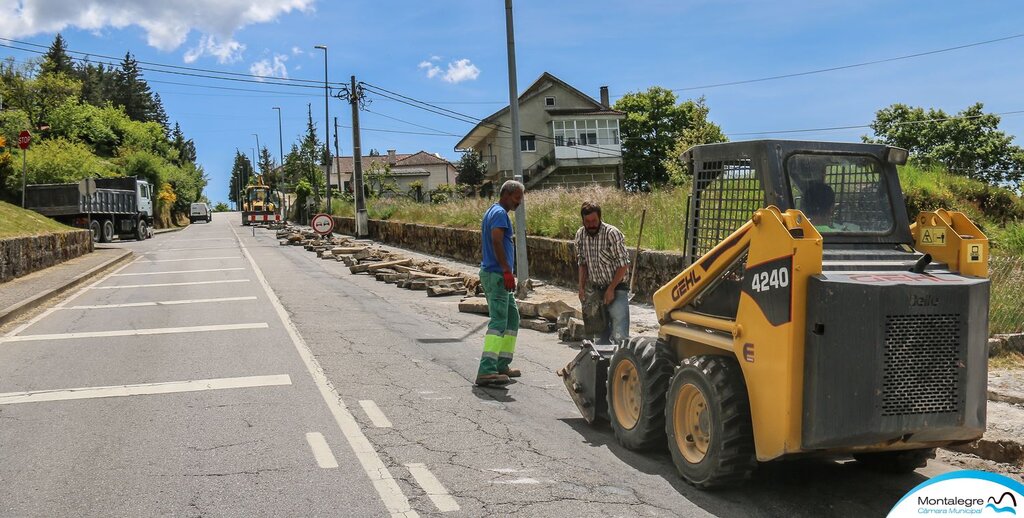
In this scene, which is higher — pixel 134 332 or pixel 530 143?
pixel 530 143

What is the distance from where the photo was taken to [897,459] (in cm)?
513

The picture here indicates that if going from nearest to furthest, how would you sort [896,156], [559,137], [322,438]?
1. [896,156]
2. [322,438]
3. [559,137]

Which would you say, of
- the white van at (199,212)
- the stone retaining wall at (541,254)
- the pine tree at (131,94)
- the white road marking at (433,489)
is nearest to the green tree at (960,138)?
the stone retaining wall at (541,254)

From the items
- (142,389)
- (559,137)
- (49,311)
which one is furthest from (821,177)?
(559,137)

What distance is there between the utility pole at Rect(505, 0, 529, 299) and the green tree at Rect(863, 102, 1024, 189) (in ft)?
149

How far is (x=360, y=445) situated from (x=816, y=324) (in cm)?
325

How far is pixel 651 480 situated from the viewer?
5.11 m

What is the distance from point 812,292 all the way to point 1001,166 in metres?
62.4

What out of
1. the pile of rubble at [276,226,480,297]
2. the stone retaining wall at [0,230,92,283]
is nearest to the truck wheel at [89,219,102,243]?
the stone retaining wall at [0,230,92,283]

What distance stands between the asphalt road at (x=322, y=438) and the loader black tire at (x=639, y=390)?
0.17m

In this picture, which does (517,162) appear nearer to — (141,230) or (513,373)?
(513,373)

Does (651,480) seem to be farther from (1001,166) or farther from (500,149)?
(1001,166)

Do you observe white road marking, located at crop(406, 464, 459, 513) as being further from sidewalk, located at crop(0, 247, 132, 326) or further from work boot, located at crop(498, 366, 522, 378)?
sidewalk, located at crop(0, 247, 132, 326)

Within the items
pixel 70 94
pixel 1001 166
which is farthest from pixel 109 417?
pixel 70 94
